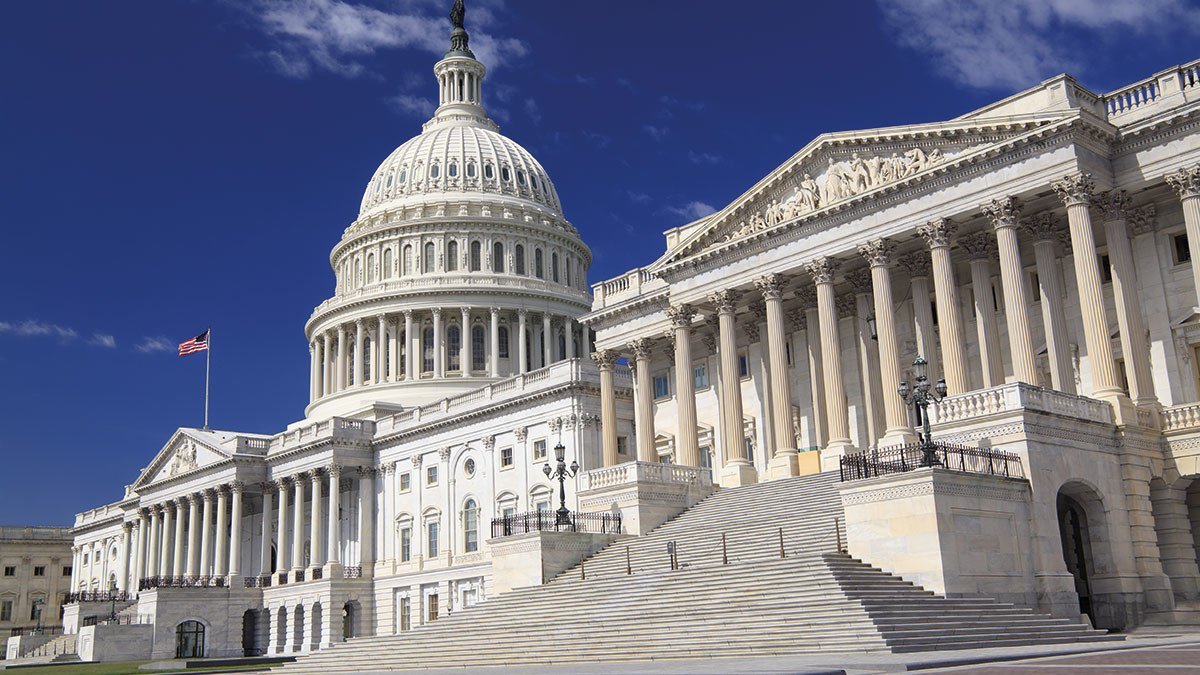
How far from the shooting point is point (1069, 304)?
47344 millimetres

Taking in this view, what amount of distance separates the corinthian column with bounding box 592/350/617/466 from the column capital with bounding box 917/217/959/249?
69.3ft

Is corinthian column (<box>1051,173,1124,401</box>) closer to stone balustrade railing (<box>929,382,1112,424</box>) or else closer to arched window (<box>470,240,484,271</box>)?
stone balustrade railing (<box>929,382,1112,424</box>)

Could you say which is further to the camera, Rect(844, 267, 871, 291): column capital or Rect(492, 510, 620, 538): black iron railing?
Rect(844, 267, 871, 291): column capital

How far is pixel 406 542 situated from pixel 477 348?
2508 centimetres

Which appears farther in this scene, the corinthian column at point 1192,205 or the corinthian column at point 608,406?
the corinthian column at point 608,406

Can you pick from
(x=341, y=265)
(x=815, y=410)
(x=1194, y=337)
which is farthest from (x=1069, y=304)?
(x=341, y=265)

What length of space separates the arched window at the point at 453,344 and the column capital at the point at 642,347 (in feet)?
152

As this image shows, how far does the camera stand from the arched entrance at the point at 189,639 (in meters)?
90.1

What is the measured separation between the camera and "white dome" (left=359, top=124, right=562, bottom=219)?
11762cm

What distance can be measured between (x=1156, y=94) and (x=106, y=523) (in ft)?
395

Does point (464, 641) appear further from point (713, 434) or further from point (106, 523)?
point (106, 523)

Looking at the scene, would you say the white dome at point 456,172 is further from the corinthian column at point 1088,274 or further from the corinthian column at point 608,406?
the corinthian column at point 1088,274

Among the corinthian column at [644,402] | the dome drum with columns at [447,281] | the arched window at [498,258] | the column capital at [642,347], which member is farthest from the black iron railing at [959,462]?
the arched window at [498,258]

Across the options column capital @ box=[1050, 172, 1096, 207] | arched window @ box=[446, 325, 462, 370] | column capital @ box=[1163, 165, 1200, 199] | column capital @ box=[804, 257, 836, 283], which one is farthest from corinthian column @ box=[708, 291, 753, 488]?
arched window @ box=[446, 325, 462, 370]
